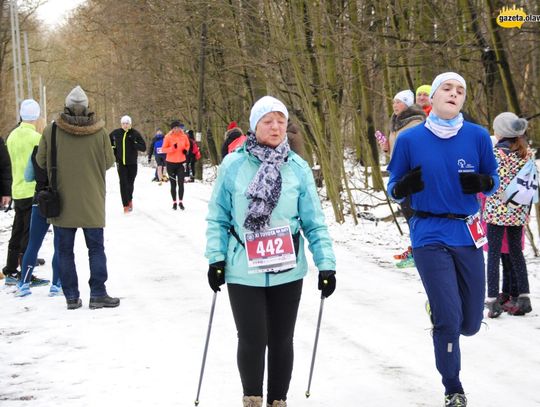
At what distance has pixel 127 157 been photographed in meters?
16.7

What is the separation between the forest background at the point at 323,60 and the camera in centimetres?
1216

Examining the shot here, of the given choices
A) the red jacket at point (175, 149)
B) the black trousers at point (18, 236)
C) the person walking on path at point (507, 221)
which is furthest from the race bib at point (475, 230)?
the red jacket at point (175, 149)

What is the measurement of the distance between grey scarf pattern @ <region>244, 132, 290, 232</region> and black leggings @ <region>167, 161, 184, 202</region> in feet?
41.9

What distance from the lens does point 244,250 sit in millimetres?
4262

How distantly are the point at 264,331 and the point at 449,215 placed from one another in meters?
1.31

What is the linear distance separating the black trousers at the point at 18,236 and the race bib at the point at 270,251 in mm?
5391

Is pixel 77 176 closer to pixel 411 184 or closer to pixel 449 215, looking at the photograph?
pixel 411 184

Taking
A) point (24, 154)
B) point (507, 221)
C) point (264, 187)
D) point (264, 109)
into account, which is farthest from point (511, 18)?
point (264, 187)

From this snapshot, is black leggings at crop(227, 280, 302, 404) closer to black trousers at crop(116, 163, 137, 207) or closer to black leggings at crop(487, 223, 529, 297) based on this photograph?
black leggings at crop(487, 223, 529, 297)

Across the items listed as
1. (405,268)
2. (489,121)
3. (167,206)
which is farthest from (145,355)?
(167,206)

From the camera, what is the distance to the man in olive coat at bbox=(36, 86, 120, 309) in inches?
291

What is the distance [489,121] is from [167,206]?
7961 mm

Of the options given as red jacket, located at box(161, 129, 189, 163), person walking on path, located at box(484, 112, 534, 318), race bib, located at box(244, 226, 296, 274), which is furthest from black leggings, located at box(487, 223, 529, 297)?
red jacket, located at box(161, 129, 189, 163)

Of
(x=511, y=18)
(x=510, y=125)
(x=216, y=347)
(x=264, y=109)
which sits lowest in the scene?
(x=216, y=347)
